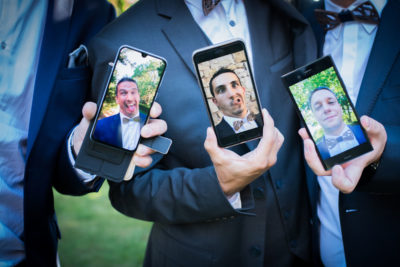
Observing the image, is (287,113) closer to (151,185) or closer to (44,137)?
(151,185)

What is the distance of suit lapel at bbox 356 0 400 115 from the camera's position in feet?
5.38

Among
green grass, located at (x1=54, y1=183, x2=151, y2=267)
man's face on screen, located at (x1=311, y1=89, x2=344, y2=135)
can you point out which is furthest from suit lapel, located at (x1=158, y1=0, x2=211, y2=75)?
green grass, located at (x1=54, y1=183, x2=151, y2=267)

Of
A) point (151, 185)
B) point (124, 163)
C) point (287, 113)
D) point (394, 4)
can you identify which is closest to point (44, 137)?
point (124, 163)

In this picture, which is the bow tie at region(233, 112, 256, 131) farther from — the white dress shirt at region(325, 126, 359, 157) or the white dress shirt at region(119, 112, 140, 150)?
the white dress shirt at region(119, 112, 140, 150)

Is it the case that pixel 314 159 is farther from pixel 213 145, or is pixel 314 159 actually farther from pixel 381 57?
pixel 381 57

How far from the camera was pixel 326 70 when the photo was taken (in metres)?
1.54

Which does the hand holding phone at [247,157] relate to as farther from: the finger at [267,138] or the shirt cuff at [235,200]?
the shirt cuff at [235,200]

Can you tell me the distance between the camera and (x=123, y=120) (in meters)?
1.50

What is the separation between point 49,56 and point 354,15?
1741mm

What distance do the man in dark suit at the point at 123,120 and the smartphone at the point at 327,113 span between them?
2.49 ft

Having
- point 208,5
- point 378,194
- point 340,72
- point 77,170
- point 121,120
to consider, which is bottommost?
point 77,170

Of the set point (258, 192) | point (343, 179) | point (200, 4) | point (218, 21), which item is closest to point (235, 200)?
point (258, 192)

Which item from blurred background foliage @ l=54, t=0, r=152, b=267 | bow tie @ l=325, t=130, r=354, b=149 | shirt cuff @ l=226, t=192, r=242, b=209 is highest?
bow tie @ l=325, t=130, r=354, b=149

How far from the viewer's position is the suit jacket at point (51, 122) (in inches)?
64.6
